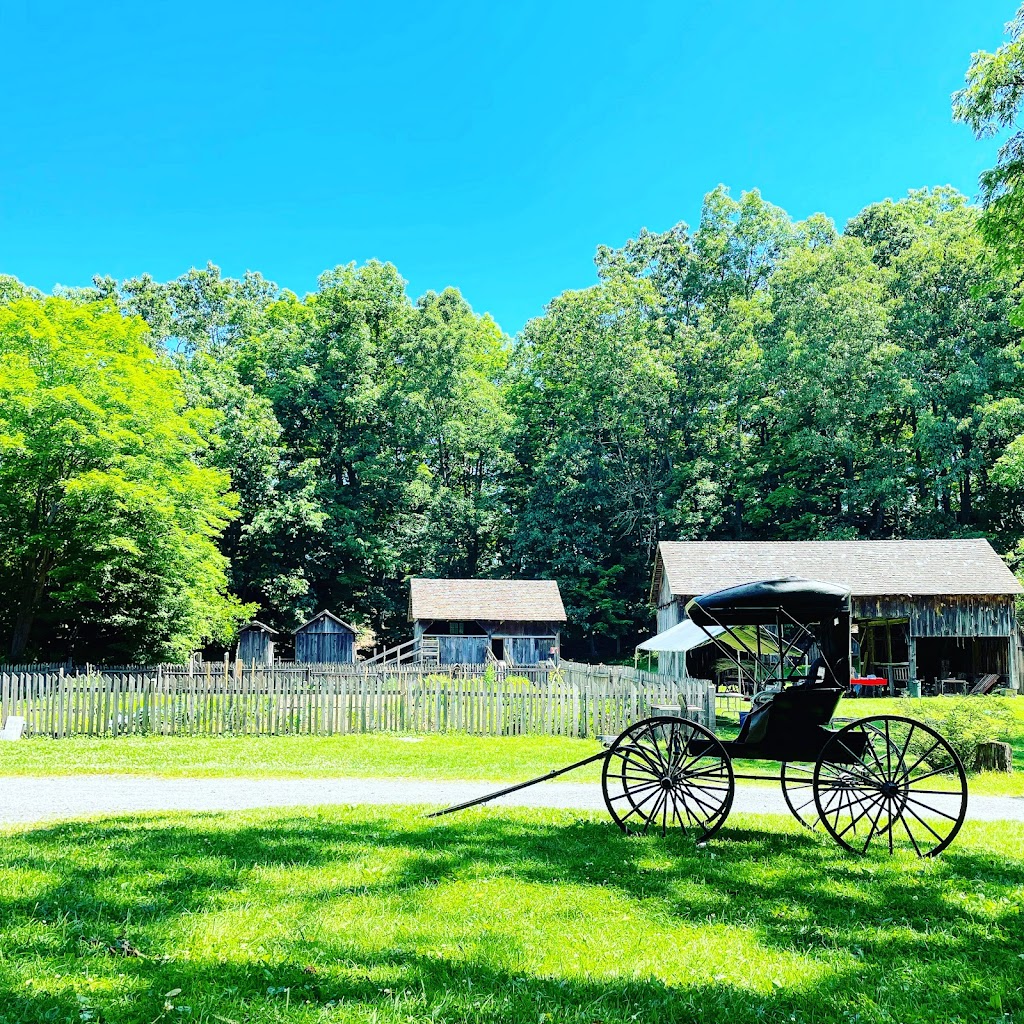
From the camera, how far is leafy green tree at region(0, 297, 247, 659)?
2214cm

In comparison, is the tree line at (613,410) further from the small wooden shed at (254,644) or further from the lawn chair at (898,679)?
the lawn chair at (898,679)

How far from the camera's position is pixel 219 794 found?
34.2 feet

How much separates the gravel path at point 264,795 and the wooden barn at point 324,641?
24.4 meters

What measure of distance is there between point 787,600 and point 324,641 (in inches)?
1231

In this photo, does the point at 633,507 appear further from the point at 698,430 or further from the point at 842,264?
the point at 842,264

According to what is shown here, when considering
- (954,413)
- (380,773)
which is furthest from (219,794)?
(954,413)

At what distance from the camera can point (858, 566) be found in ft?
108

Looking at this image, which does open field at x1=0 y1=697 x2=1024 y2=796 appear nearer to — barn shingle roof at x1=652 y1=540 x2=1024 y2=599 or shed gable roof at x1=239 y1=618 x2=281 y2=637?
barn shingle roof at x1=652 y1=540 x2=1024 y2=599

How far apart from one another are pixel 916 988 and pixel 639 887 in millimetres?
2023

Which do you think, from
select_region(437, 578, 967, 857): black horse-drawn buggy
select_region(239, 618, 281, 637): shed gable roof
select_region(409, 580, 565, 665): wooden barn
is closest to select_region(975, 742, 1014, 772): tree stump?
select_region(437, 578, 967, 857): black horse-drawn buggy

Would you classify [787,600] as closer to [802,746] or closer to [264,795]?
[802,746]

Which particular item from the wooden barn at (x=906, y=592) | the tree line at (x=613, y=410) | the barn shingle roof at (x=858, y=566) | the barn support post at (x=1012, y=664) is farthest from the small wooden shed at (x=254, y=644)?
the barn support post at (x=1012, y=664)

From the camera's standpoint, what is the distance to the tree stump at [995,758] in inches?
489

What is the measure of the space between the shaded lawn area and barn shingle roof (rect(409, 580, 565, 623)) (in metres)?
31.9
